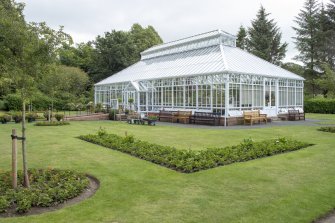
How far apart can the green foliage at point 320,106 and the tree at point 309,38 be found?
9.07 m

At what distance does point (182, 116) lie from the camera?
23750mm

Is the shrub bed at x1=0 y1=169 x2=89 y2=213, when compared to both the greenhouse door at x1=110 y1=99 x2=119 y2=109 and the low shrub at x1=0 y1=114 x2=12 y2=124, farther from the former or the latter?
the greenhouse door at x1=110 y1=99 x2=119 y2=109

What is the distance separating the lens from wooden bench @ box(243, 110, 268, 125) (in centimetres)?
2159

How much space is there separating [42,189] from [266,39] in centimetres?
4740

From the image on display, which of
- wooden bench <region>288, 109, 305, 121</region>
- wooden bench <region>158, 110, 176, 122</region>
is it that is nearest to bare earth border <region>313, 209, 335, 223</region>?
wooden bench <region>158, 110, 176, 122</region>

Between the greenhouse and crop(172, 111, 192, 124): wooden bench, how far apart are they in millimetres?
1028

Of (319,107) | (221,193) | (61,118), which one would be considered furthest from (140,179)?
(319,107)

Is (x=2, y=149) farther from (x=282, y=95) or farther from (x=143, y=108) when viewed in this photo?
(x=282, y=95)

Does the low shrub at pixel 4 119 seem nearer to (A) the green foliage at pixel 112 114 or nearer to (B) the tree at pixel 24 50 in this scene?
(A) the green foliage at pixel 112 114

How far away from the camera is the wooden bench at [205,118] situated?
2125 centimetres

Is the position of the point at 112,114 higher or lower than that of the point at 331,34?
lower

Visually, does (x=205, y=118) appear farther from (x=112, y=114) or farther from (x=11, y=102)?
(x=11, y=102)

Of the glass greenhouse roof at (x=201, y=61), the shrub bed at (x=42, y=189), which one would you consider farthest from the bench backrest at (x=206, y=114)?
the shrub bed at (x=42, y=189)

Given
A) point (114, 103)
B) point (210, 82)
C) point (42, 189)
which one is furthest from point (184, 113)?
point (42, 189)
